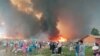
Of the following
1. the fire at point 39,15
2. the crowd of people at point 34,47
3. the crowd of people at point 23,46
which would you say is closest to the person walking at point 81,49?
the crowd of people at point 34,47

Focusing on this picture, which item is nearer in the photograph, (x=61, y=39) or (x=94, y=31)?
(x=94, y=31)

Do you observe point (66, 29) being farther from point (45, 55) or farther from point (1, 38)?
point (1, 38)

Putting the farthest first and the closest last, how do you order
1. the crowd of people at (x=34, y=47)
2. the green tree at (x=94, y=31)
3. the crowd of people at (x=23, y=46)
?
the crowd of people at (x=23, y=46) → the crowd of people at (x=34, y=47) → the green tree at (x=94, y=31)

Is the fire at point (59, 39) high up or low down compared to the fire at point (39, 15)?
down

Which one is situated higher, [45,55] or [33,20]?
[33,20]

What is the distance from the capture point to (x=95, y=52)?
1264 cm

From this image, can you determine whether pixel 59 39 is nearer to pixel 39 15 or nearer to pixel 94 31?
pixel 39 15

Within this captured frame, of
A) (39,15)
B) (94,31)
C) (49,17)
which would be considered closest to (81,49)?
(94,31)

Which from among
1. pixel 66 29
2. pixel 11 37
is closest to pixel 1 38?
pixel 11 37

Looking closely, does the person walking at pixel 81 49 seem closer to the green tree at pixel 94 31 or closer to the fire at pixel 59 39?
the green tree at pixel 94 31

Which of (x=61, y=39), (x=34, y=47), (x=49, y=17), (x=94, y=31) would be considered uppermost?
(x=49, y=17)

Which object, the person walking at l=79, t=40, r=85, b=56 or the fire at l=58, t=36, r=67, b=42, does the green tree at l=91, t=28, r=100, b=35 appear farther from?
the fire at l=58, t=36, r=67, b=42

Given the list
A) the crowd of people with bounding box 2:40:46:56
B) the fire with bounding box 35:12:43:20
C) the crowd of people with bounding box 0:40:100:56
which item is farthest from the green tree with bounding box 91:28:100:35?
the fire with bounding box 35:12:43:20

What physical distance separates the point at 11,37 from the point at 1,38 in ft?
1.09
